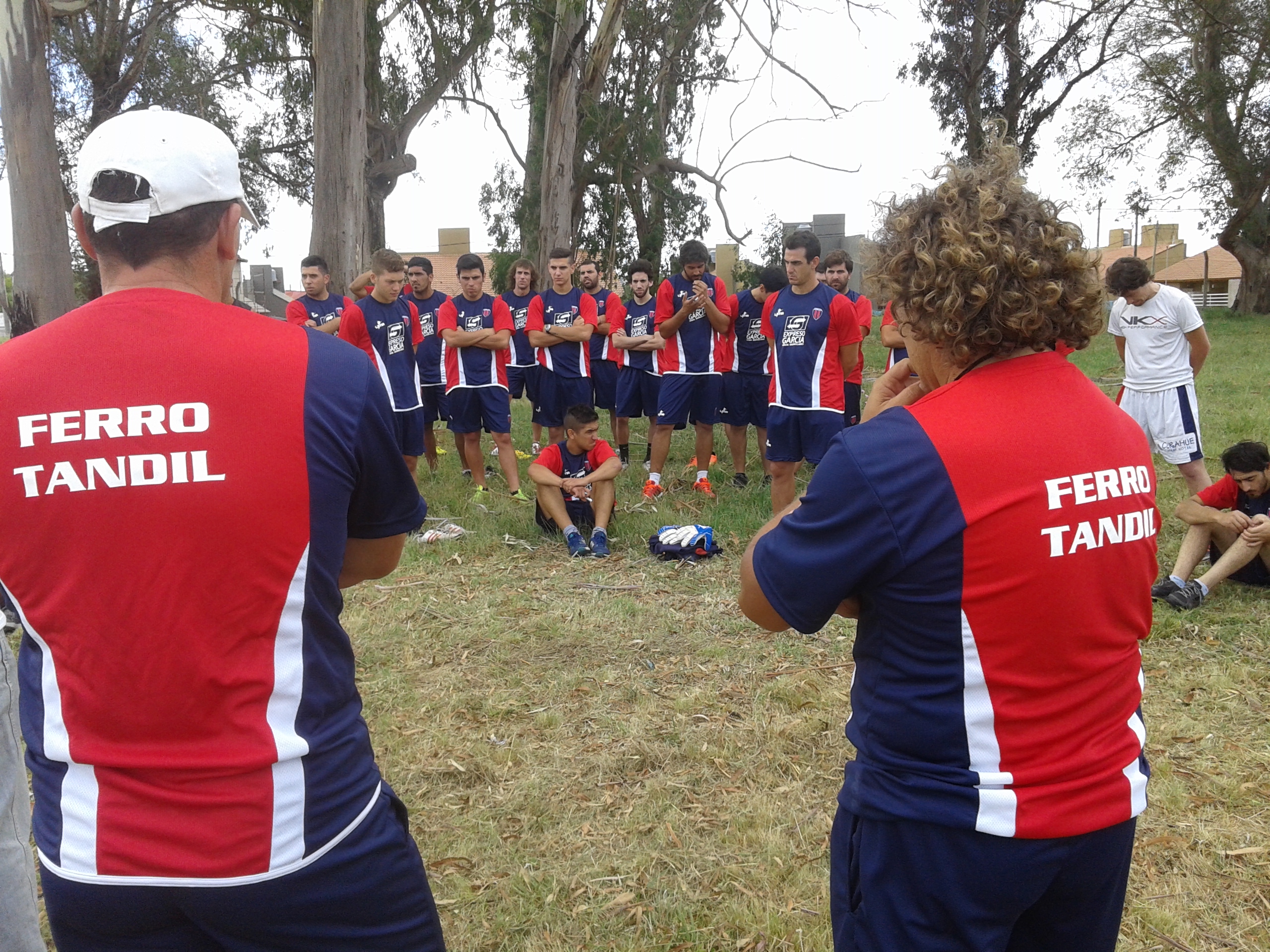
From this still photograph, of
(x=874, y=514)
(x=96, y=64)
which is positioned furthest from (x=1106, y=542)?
(x=96, y=64)

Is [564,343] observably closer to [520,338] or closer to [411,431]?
[520,338]

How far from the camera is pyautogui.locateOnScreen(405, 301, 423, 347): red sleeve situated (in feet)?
30.8

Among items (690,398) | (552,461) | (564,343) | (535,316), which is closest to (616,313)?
(564,343)

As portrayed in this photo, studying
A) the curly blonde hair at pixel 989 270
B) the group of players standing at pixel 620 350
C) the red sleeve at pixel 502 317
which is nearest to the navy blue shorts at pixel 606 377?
the group of players standing at pixel 620 350

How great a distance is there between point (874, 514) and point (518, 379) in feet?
32.6

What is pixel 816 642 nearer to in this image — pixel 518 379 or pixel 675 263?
pixel 518 379

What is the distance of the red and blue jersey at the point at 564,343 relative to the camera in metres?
10.5

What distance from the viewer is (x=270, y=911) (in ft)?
5.11

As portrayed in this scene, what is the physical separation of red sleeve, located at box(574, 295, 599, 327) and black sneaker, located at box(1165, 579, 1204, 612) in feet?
19.9

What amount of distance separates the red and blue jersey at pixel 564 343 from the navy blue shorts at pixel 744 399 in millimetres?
1616

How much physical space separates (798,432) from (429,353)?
14.4 feet

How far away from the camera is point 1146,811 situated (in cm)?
383

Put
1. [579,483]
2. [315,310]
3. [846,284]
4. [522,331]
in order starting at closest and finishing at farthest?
1. [579,483]
2. [315,310]
3. [846,284]
4. [522,331]

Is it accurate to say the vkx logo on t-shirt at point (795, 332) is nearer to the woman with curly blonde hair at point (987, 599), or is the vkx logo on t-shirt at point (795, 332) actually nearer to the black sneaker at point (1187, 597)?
the black sneaker at point (1187, 597)
